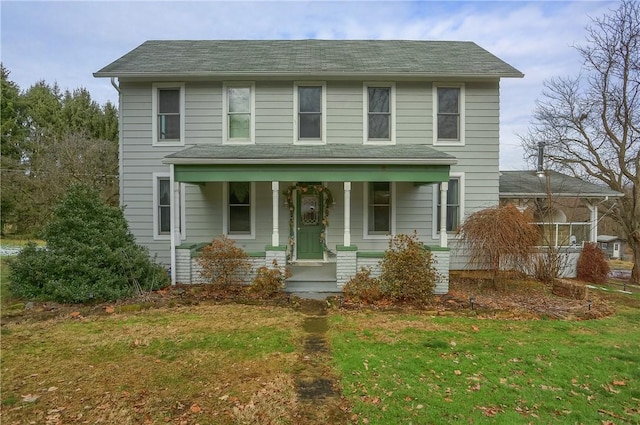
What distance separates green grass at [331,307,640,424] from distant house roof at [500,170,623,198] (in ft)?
17.3

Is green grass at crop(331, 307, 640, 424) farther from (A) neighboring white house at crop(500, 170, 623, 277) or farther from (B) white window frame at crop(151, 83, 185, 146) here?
(B) white window frame at crop(151, 83, 185, 146)

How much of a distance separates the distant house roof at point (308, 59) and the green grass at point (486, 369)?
6995 millimetres

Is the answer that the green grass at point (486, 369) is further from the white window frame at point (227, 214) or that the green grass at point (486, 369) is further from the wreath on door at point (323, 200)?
the white window frame at point (227, 214)

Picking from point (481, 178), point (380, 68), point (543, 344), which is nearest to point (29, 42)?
point (380, 68)

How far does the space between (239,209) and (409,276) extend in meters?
5.44

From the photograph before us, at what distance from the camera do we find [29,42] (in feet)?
45.1

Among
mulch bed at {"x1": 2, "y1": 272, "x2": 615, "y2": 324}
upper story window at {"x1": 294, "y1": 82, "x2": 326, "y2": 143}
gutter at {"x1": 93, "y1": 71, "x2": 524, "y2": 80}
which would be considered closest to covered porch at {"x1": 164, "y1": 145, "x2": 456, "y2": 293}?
upper story window at {"x1": 294, "y1": 82, "x2": 326, "y2": 143}

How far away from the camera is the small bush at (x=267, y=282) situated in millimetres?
7562

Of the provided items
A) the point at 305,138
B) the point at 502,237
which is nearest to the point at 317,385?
the point at 502,237

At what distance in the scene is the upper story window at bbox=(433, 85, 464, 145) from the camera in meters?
9.91

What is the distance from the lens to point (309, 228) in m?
9.91

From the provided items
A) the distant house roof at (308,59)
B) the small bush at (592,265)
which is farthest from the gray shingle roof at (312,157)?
the small bush at (592,265)

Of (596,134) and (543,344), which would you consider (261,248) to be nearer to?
(543,344)

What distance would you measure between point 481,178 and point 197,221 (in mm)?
8750
